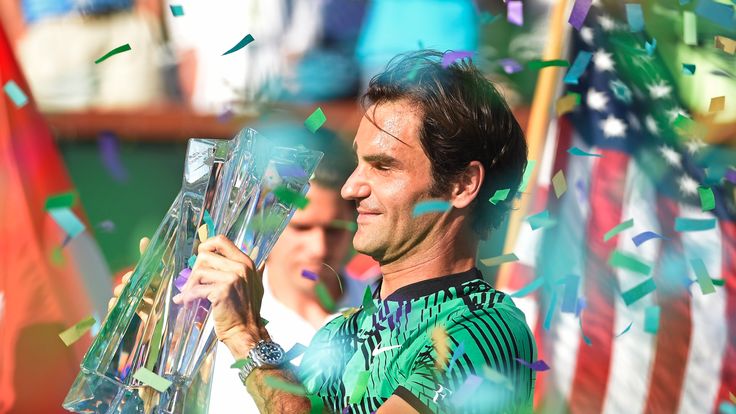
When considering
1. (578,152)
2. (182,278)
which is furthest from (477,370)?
(578,152)

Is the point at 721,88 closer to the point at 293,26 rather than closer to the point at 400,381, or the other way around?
the point at 293,26

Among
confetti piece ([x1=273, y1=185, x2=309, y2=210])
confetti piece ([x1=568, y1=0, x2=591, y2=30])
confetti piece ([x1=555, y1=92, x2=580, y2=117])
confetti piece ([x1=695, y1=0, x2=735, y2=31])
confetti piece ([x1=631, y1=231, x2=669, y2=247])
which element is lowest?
confetti piece ([x1=631, y1=231, x2=669, y2=247])

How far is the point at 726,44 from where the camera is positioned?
443 cm

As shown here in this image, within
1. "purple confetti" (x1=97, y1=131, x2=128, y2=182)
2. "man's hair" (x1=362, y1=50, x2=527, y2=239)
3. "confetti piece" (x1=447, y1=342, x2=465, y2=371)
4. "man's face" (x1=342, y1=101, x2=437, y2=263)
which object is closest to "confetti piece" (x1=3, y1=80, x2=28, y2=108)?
"purple confetti" (x1=97, y1=131, x2=128, y2=182)

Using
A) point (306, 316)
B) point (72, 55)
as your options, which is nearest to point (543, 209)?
point (306, 316)

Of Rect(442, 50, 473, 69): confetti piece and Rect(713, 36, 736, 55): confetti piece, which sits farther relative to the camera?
Rect(713, 36, 736, 55): confetti piece

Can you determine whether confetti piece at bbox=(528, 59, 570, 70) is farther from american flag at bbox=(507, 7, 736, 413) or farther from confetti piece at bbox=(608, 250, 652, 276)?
confetti piece at bbox=(608, 250, 652, 276)

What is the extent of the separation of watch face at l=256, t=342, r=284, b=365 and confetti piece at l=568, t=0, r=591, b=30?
9.81 feet

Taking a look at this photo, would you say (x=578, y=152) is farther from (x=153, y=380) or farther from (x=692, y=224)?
(x=153, y=380)

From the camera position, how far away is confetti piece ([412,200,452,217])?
2408 millimetres

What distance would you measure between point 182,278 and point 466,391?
0.63 metres

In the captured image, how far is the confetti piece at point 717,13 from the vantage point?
4.20 metres

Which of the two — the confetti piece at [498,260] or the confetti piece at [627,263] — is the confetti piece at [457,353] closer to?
the confetti piece at [498,260]

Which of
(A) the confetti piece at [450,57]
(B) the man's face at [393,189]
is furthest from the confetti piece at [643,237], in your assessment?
(B) the man's face at [393,189]
